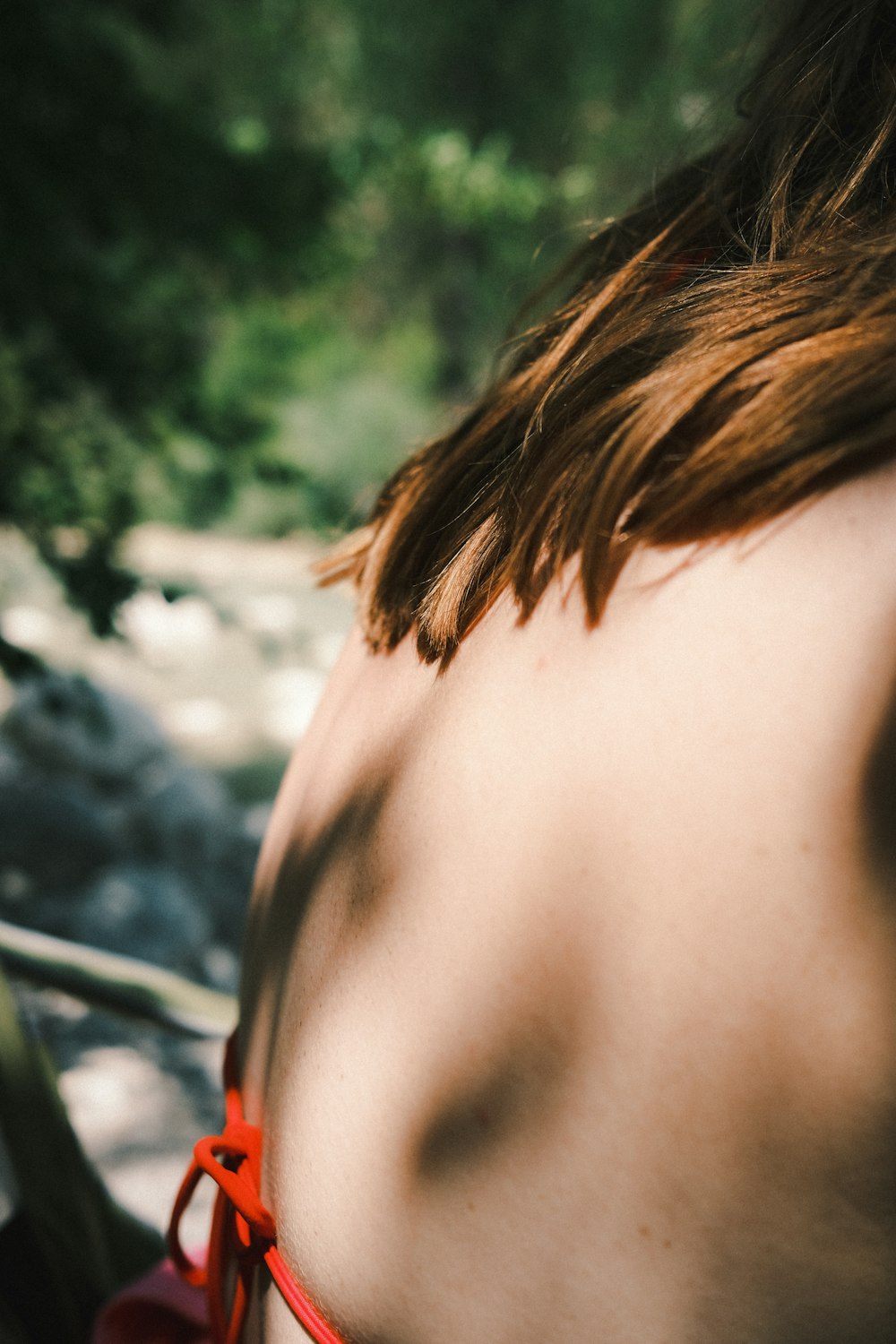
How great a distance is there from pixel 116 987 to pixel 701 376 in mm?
1579

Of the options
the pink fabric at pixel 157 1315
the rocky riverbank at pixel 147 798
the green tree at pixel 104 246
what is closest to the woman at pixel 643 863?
the pink fabric at pixel 157 1315

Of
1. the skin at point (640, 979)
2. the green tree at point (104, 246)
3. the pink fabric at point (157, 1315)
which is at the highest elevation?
the green tree at point (104, 246)

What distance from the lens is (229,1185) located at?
3.01 ft

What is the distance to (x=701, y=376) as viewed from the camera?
0.72 m

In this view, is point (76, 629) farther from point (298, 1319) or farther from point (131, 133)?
point (298, 1319)

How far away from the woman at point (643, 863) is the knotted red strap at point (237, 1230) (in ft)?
0.04

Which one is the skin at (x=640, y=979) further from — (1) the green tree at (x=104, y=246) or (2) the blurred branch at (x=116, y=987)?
(1) the green tree at (x=104, y=246)

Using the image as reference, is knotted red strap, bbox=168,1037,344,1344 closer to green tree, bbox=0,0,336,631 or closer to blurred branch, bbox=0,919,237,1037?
blurred branch, bbox=0,919,237,1037

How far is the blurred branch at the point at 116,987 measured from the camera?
5.96ft

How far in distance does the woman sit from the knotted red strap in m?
0.01

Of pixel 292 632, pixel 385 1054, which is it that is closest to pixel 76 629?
pixel 292 632

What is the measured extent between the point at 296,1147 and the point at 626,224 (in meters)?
1.01

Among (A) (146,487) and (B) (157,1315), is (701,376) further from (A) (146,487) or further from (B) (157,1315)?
(A) (146,487)

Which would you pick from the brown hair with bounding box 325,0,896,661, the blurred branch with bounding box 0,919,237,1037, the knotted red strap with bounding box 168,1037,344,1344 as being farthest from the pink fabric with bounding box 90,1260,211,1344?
the brown hair with bounding box 325,0,896,661
